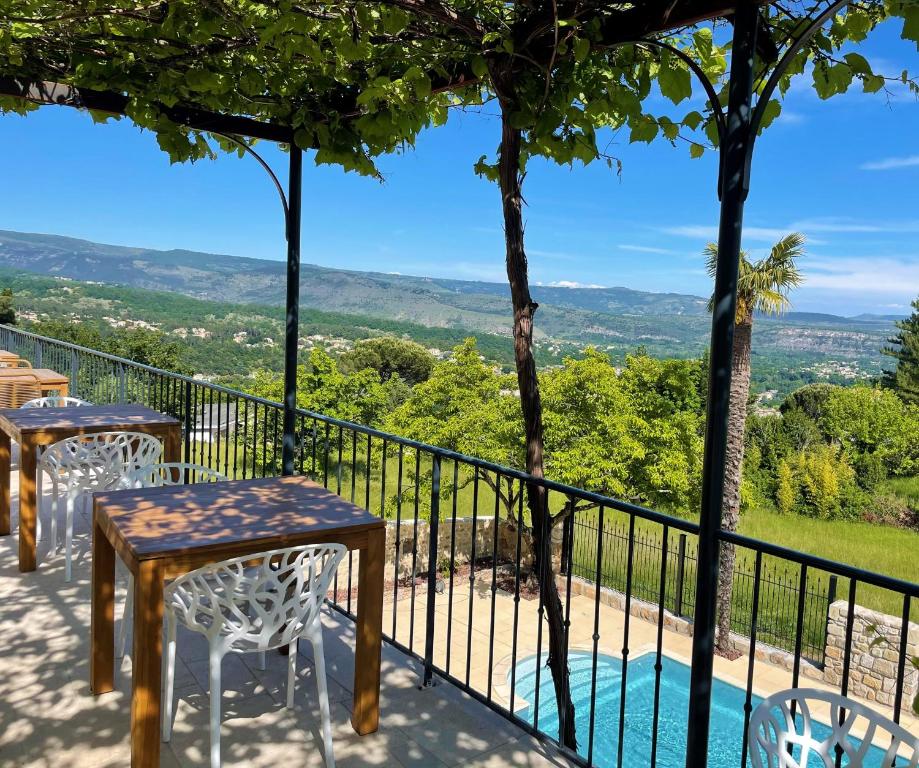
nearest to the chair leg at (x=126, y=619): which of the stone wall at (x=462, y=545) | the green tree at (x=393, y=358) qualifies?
the stone wall at (x=462, y=545)

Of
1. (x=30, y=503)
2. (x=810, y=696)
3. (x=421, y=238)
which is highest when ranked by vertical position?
(x=421, y=238)

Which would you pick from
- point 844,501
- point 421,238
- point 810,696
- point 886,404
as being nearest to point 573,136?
point 810,696

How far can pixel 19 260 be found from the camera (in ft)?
284

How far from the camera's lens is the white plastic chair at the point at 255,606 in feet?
6.63

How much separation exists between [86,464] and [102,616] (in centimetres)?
144

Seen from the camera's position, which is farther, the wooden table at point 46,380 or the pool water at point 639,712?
the pool water at point 639,712

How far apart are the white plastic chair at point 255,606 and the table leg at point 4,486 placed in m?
2.40

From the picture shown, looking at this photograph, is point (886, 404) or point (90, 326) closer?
point (886, 404)

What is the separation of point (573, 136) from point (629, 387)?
2040 cm

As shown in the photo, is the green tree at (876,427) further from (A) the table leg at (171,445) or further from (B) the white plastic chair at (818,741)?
(B) the white plastic chair at (818,741)

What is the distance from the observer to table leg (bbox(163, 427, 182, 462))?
4.12 metres

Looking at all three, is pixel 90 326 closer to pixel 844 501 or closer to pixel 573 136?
pixel 844 501

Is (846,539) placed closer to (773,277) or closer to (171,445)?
(773,277)

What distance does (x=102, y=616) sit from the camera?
2.44 meters
